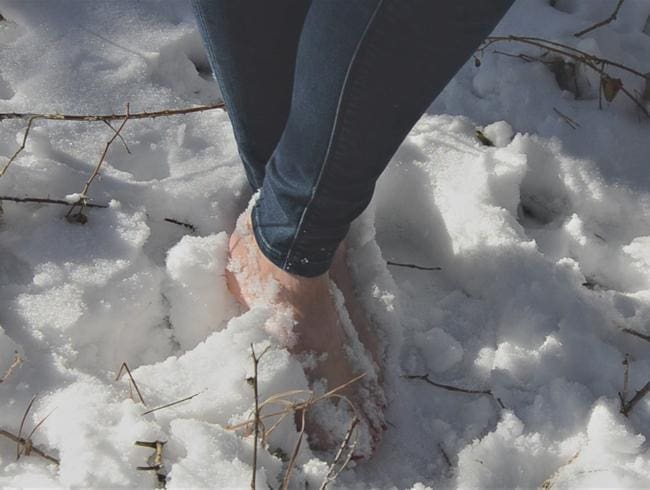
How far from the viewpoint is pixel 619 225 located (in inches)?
60.7

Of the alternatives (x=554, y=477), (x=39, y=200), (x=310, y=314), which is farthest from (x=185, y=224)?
(x=554, y=477)

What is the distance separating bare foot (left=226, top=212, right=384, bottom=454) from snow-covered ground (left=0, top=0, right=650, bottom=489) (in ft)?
0.11

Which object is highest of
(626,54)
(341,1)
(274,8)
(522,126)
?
(341,1)

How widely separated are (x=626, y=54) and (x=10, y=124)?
1.34 meters

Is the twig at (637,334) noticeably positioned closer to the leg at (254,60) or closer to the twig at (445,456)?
the twig at (445,456)

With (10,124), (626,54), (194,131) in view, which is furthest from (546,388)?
(10,124)

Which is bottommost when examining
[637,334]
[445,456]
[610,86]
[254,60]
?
[445,456]

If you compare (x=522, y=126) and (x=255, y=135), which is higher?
(x=255, y=135)

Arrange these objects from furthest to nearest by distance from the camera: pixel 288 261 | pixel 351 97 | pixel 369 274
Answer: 1. pixel 369 274
2. pixel 288 261
3. pixel 351 97

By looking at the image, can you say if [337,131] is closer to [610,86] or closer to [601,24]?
[610,86]

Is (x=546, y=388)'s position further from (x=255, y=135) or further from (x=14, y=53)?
(x=14, y=53)

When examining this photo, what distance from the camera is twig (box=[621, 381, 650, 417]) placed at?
3.71ft

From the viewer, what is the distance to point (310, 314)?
1145 millimetres

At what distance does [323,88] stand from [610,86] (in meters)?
1.03
